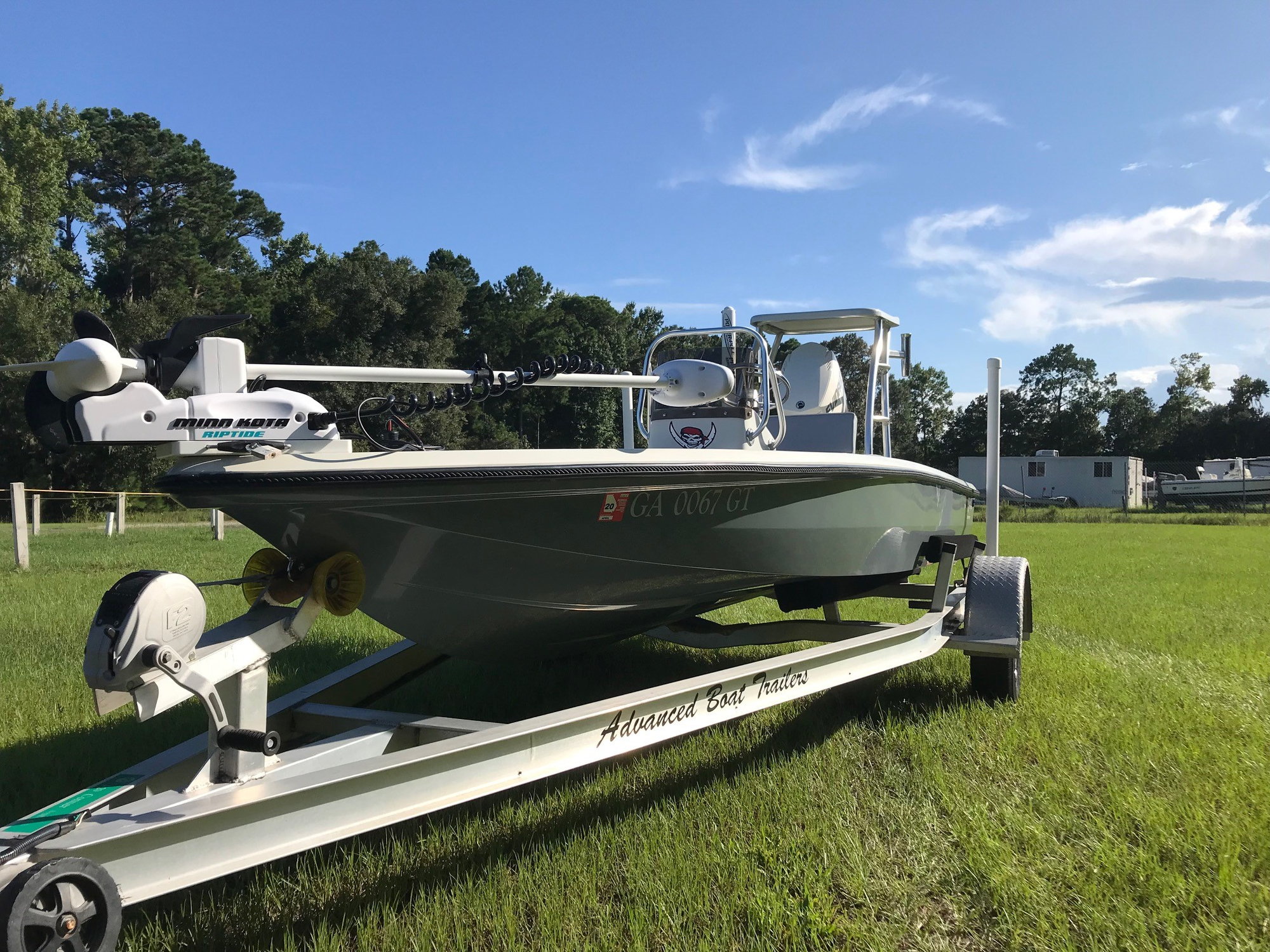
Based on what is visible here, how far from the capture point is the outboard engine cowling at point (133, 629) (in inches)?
77.5

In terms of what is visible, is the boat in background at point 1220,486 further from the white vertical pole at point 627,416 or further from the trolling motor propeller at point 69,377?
the trolling motor propeller at point 69,377

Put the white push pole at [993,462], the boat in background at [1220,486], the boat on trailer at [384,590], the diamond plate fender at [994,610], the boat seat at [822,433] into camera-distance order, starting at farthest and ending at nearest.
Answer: the boat in background at [1220,486] < the white push pole at [993,462] < the boat seat at [822,433] < the diamond plate fender at [994,610] < the boat on trailer at [384,590]

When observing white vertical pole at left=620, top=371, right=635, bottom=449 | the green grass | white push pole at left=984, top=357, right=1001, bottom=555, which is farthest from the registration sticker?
the green grass

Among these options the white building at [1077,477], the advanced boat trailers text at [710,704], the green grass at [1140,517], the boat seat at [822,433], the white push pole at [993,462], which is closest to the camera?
the advanced boat trailers text at [710,704]

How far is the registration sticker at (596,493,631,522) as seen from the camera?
2873 mm

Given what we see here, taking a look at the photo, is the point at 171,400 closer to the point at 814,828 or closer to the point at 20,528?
the point at 814,828

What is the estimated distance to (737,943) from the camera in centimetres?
218

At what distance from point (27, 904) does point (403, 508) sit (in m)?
1.21

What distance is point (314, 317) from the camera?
37.2m

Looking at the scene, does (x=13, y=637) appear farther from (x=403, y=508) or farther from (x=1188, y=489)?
(x=1188, y=489)

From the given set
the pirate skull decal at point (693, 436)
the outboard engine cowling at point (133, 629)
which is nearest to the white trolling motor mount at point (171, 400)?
the outboard engine cowling at point (133, 629)

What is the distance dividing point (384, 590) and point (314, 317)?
122 feet

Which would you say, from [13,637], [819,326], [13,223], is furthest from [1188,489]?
[13,223]

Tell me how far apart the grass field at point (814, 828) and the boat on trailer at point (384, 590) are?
38cm
